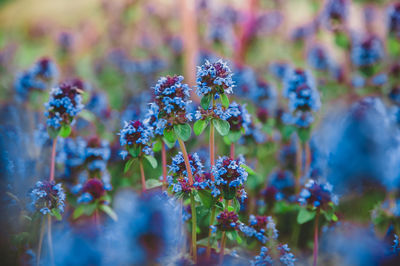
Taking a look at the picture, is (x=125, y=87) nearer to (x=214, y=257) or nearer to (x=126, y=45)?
(x=126, y=45)

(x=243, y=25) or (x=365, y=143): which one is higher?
(x=243, y=25)

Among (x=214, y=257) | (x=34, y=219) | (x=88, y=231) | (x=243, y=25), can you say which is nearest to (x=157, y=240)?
(x=214, y=257)

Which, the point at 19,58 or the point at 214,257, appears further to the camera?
the point at 19,58

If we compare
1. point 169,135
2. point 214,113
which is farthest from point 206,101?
point 169,135

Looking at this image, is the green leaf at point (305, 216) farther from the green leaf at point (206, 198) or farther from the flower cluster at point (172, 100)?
the flower cluster at point (172, 100)

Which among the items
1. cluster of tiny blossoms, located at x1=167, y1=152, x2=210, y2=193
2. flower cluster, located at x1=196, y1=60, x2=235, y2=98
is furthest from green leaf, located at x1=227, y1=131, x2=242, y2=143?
flower cluster, located at x1=196, y1=60, x2=235, y2=98

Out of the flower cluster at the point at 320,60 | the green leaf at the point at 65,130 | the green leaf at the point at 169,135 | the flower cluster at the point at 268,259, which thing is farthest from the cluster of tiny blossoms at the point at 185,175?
the flower cluster at the point at 320,60

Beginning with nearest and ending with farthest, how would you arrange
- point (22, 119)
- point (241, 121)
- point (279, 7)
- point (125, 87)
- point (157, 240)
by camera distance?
point (157, 240) → point (241, 121) → point (22, 119) → point (125, 87) → point (279, 7)
